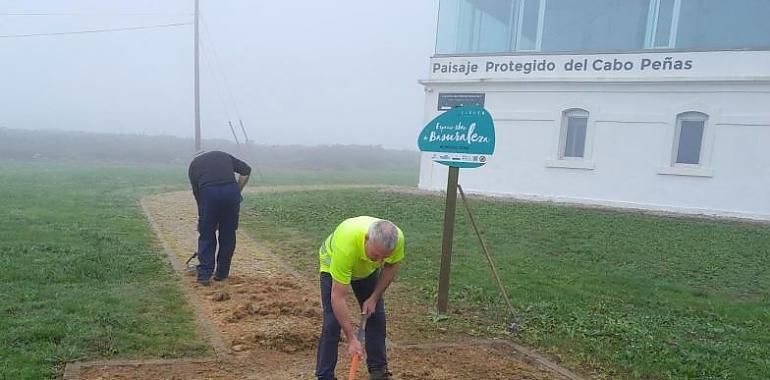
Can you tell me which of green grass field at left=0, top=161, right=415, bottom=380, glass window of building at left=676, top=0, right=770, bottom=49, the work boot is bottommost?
green grass field at left=0, top=161, right=415, bottom=380

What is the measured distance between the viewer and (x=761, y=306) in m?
6.79

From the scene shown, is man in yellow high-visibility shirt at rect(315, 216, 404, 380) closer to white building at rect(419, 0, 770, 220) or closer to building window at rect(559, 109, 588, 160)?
white building at rect(419, 0, 770, 220)

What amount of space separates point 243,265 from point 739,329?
5.70 meters

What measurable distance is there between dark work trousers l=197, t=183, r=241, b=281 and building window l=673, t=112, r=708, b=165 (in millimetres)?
12105

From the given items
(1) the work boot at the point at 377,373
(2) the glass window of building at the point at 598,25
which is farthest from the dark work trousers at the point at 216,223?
(2) the glass window of building at the point at 598,25

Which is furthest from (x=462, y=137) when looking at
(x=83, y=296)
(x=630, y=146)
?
(x=630, y=146)

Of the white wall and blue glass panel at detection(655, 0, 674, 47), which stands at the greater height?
blue glass panel at detection(655, 0, 674, 47)

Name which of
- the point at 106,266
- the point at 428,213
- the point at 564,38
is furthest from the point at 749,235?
the point at 106,266

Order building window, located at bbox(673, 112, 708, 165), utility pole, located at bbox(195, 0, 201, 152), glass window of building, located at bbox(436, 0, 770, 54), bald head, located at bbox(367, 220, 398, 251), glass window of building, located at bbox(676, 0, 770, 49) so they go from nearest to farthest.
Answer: bald head, located at bbox(367, 220, 398, 251)
glass window of building, located at bbox(676, 0, 770, 49)
glass window of building, located at bbox(436, 0, 770, 54)
building window, located at bbox(673, 112, 708, 165)
utility pole, located at bbox(195, 0, 201, 152)

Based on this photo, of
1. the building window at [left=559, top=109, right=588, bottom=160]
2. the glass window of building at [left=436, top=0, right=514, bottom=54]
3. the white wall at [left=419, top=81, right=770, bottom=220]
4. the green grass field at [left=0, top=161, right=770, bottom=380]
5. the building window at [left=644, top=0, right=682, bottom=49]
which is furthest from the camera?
the glass window of building at [left=436, top=0, right=514, bottom=54]

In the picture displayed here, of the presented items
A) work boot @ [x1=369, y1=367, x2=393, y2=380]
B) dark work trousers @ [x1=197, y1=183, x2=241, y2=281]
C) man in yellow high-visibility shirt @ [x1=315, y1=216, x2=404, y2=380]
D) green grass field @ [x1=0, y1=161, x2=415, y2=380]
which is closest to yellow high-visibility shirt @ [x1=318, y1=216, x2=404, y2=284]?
man in yellow high-visibility shirt @ [x1=315, y1=216, x2=404, y2=380]

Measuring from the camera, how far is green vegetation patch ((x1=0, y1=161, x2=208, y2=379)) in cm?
449

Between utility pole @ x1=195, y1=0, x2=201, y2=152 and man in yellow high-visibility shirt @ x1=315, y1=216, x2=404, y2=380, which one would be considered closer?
man in yellow high-visibility shirt @ x1=315, y1=216, x2=404, y2=380

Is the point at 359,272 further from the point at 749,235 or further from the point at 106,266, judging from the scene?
the point at 749,235
